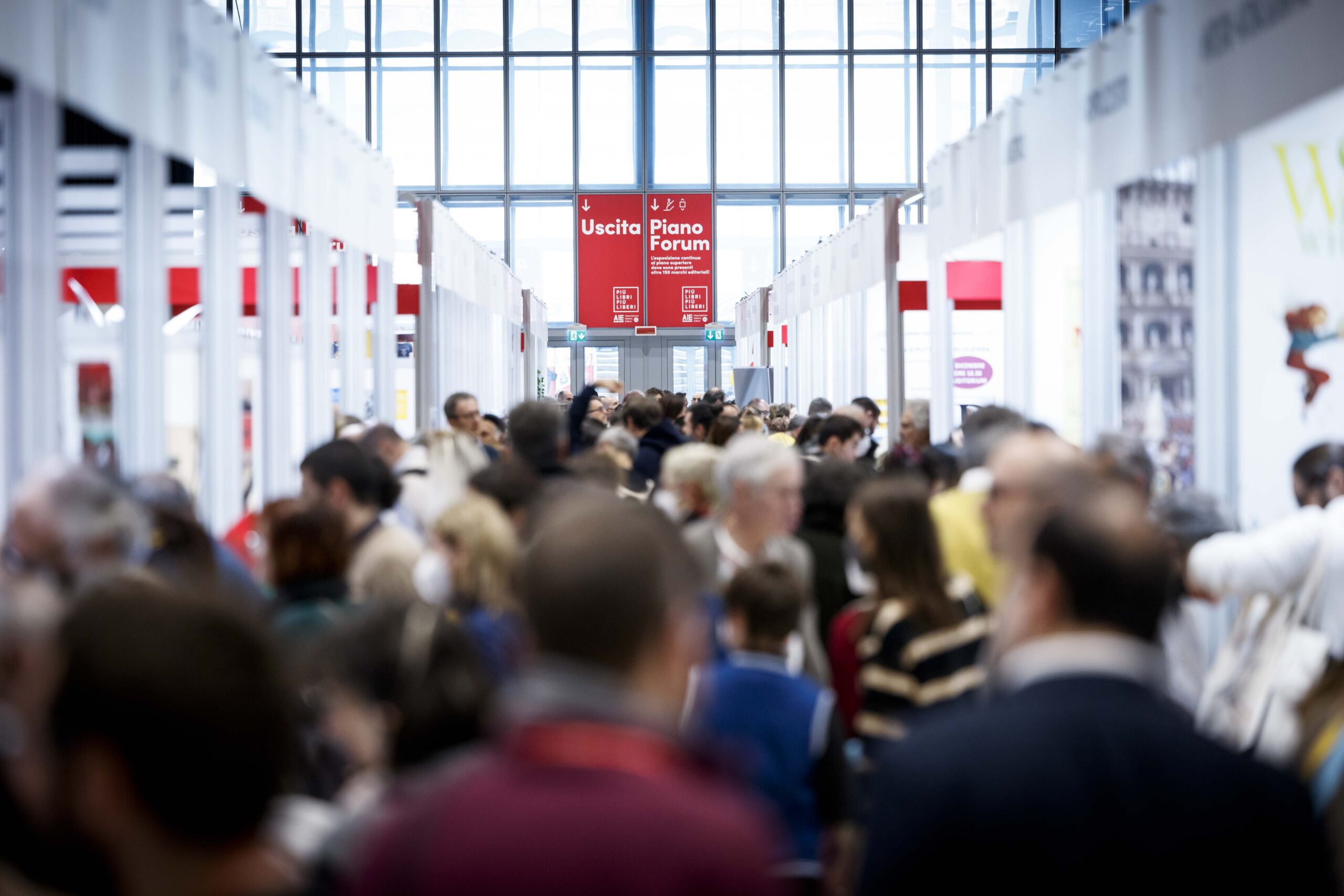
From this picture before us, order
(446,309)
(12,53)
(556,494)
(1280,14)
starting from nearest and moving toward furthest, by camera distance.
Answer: (12,53) → (1280,14) → (556,494) → (446,309)

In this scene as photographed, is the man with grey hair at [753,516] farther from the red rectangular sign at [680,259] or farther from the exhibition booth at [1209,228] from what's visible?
the red rectangular sign at [680,259]

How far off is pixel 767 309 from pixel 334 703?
1828cm

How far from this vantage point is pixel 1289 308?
5.04 m

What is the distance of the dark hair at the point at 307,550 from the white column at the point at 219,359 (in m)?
2.22

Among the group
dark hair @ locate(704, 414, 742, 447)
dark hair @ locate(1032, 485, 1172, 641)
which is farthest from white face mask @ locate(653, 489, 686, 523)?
dark hair @ locate(1032, 485, 1172, 641)

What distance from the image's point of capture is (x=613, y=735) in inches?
52.6

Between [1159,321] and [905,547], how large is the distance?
2.83 meters

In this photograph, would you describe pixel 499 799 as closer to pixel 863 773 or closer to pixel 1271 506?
pixel 863 773

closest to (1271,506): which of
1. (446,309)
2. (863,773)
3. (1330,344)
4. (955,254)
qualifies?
(1330,344)

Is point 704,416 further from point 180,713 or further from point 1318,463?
point 180,713

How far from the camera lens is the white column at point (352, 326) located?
7.73m

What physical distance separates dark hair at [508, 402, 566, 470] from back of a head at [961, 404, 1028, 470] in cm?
169

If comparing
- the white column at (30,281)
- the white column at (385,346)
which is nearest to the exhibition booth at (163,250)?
the white column at (30,281)

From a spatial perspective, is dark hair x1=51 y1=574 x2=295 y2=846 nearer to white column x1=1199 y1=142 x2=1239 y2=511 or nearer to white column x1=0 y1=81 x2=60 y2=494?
white column x1=0 y1=81 x2=60 y2=494
